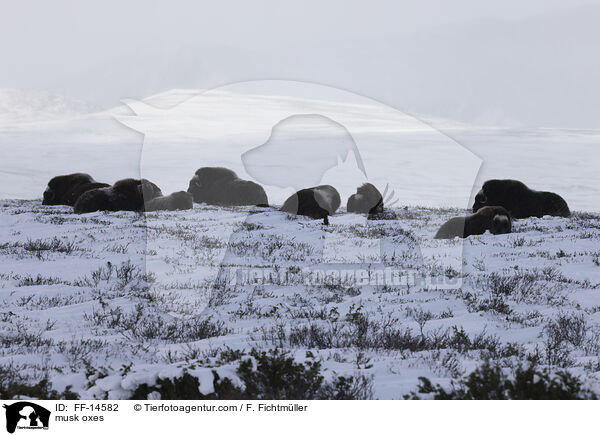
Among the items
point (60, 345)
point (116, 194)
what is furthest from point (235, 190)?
point (60, 345)

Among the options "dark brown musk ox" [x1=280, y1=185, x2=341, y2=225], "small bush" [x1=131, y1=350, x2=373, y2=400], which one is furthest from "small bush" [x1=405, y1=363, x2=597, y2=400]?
"dark brown musk ox" [x1=280, y1=185, x2=341, y2=225]

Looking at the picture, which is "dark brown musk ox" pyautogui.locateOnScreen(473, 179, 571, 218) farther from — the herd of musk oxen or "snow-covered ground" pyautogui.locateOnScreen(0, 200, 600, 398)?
"snow-covered ground" pyautogui.locateOnScreen(0, 200, 600, 398)

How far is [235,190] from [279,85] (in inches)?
463

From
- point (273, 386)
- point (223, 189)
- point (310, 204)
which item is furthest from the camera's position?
point (223, 189)

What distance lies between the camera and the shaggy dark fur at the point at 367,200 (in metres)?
15.2

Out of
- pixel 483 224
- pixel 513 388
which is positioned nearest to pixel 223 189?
pixel 483 224

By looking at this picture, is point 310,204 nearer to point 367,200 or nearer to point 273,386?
point 367,200

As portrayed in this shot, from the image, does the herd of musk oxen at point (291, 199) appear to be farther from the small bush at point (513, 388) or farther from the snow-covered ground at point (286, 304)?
the small bush at point (513, 388)

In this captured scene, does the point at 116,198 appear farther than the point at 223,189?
No

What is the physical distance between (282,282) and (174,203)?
948 centimetres

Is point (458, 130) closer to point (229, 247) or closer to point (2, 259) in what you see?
point (229, 247)

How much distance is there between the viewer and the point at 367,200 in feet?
50.4

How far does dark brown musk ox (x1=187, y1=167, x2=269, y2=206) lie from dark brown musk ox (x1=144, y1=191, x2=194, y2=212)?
87cm

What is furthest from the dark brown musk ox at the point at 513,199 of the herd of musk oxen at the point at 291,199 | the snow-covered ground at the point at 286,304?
the snow-covered ground at the point at 286,304
